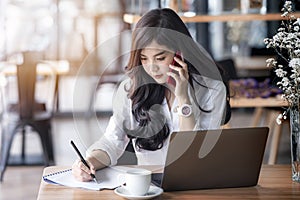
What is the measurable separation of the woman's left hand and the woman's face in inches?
1.0

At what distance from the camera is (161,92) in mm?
2285

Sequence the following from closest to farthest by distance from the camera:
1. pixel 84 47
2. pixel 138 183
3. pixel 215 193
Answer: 1. pixel 138 183
2. pixel 215 193
3. pixel 84 47

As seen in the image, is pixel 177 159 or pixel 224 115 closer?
pixel 177 159

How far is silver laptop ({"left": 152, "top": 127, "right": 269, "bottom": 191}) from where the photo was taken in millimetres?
1714

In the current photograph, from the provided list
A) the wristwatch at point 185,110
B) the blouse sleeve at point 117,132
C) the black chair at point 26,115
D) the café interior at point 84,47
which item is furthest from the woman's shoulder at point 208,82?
the café interior at point 84,47

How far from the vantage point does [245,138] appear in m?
1.78

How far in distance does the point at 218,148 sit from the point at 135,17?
2.09 m

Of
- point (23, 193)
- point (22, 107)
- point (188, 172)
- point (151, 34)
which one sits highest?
point (151, 34)

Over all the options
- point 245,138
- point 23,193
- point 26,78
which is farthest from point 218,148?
point 26,78

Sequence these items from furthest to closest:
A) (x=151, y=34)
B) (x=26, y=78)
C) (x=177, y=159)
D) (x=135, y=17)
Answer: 1. (x=26, y=78)
2. (x=135, y=17)
3. (x=151, y=34)
4. (x=177, y=159)

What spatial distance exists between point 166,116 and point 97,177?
1.57 feet

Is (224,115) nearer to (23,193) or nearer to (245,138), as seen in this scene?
(245,138)

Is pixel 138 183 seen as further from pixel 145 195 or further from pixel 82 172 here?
pixel 82 172

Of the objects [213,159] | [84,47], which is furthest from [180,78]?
[84,47]
